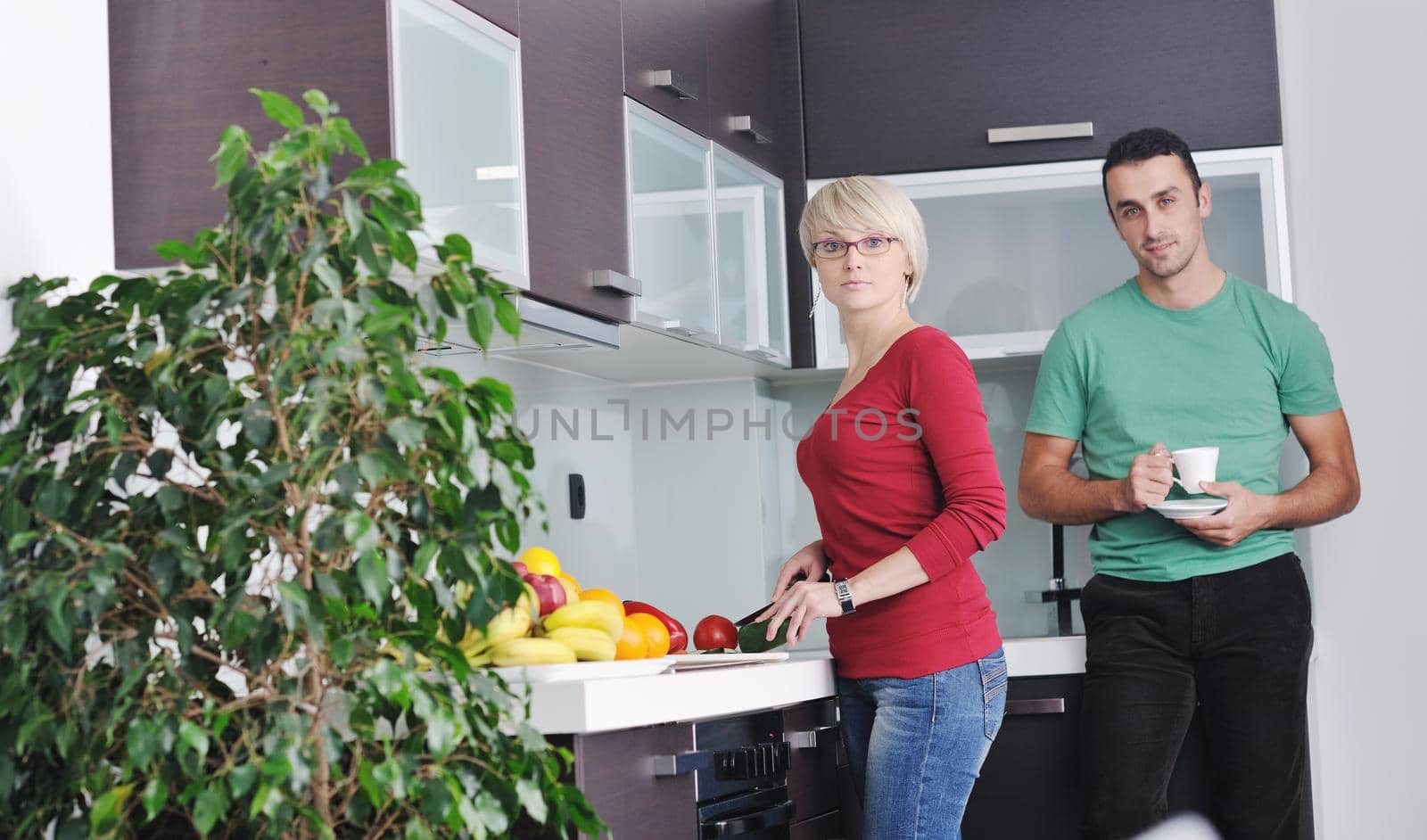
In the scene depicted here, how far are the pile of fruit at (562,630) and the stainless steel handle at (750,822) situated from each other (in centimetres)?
22

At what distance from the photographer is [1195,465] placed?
2.30 meters

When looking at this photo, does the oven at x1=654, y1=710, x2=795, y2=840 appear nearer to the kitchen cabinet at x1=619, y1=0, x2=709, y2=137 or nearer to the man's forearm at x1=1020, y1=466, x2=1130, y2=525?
the man's forearm at x1=1020, y1=466, x2=1130, y2=525

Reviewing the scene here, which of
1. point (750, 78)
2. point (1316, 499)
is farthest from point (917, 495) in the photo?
point (750, 78)

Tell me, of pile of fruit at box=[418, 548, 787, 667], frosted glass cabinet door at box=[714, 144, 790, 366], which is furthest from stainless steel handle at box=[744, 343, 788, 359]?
pile of fruit at box=[418, 548, 787, 667]

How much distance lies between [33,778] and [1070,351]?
1.79 meters

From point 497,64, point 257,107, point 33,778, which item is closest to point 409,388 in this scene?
point 33,778

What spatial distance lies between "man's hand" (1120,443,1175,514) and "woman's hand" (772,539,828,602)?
0.54 m

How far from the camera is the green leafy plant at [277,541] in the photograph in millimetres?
1220

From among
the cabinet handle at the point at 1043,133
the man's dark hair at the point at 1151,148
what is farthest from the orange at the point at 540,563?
the cabinet handle at the point at 1043,133

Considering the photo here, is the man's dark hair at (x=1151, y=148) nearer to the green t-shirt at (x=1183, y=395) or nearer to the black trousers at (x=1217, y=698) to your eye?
the green t-shirt at (x=1183, y=395)

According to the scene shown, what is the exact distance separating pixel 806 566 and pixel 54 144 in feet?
3.66

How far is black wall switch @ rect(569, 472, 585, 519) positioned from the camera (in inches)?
117

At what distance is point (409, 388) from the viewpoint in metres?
1.27

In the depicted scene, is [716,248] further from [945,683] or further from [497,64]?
[945,683]
